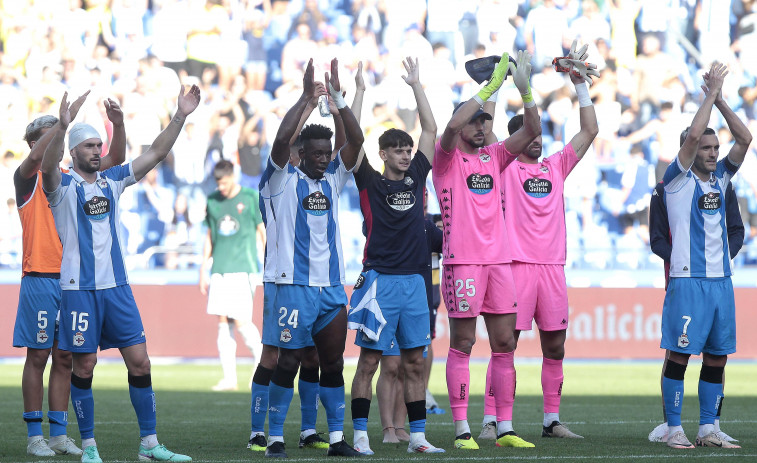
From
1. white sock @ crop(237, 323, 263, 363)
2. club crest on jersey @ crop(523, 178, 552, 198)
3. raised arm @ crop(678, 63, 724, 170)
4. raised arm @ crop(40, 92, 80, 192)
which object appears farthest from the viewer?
white sock @ crop(237, 323, 263, 363)

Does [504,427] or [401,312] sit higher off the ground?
[401,312]

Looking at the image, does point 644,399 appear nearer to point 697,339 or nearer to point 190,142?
point 697,339

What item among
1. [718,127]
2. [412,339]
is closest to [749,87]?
[718,127]

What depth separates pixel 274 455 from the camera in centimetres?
744

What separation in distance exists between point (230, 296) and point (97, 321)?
664 centimetres

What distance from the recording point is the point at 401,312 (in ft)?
25.7

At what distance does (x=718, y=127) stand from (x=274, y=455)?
55.8ft

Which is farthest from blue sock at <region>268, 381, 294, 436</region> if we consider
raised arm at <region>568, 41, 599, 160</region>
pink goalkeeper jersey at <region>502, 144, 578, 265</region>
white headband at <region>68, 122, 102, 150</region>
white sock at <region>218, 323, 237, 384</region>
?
white sock at <region>218, 323, 237, 384</region>

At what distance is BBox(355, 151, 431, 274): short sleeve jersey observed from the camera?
7867mm

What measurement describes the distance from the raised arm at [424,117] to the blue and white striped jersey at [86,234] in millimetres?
2288

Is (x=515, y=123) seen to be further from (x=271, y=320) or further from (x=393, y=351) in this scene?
(x=271, y=320)

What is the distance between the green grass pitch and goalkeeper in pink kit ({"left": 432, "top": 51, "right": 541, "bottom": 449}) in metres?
0.66

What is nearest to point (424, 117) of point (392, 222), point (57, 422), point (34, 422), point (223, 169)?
point (392, 222)

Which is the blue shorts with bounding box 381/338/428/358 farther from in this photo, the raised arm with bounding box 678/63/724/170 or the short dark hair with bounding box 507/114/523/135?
the raised arm with bounding box 678/63/724/170
